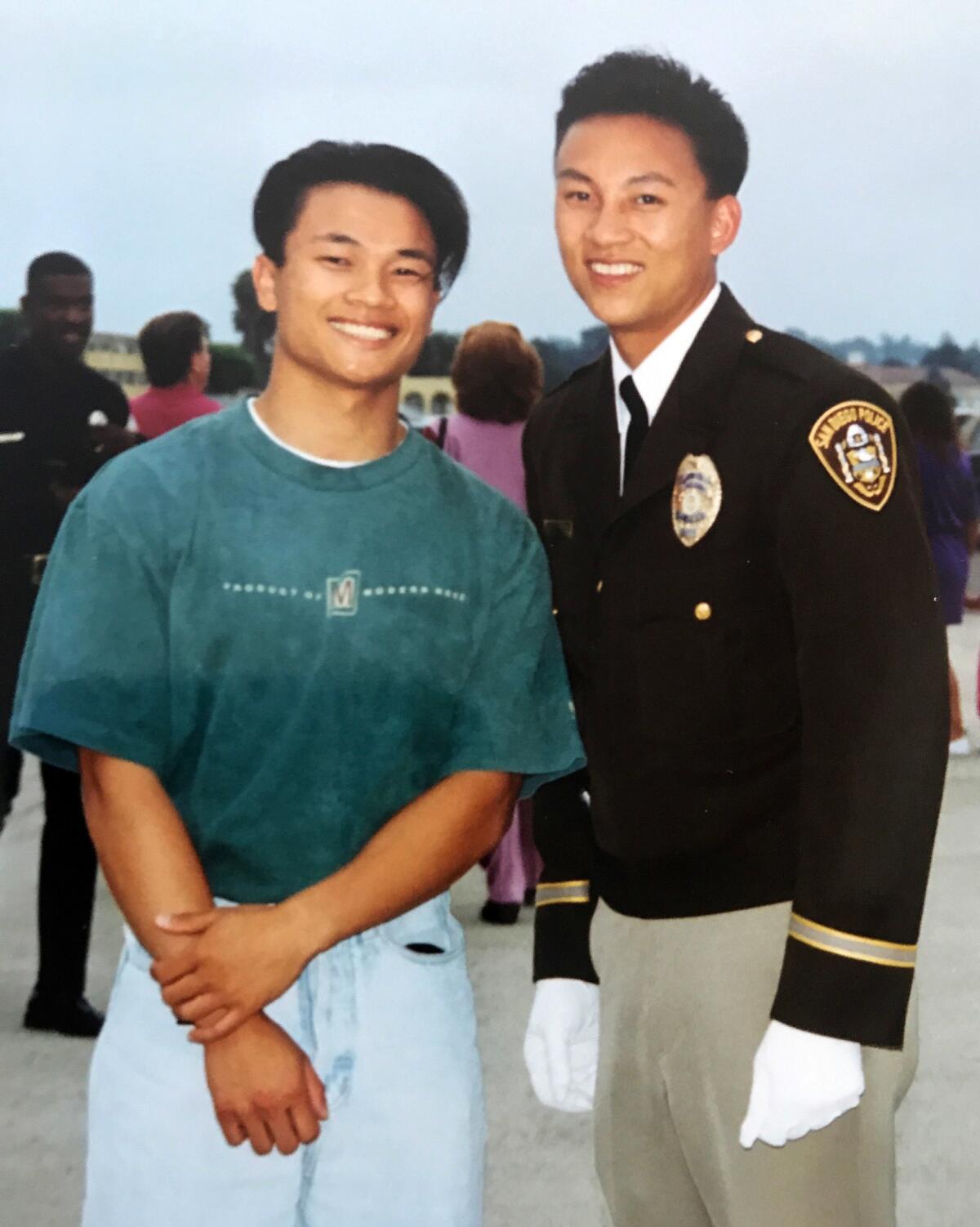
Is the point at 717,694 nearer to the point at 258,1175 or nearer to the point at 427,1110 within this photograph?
the point at 427,1110

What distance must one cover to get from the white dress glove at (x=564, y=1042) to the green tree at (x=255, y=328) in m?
0.65

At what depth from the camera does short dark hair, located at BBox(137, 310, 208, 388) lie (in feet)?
5.72

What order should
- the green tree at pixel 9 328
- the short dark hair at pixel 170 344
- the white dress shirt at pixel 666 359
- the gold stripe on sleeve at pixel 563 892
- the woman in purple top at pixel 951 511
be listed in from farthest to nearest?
the woman in purple top at pixel 951 511, the green tree at pixel 9 328, the short dark hair at pixel 170 344, the gold stripe on sleeve at pixel 563 892, the white dress shirt at pixel 666 359

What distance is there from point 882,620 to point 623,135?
47cm

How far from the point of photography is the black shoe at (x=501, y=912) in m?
3.25

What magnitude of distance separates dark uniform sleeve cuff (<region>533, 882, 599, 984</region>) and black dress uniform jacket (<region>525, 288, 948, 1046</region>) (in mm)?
92

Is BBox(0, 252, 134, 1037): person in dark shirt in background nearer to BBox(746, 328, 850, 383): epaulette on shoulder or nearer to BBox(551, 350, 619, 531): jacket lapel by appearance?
BBox(551, 350, 619, 531): jacket lapel

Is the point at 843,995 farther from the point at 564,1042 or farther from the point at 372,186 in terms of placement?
the point at 372,186

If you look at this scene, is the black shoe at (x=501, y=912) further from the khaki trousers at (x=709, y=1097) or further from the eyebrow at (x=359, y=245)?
the eyebrow at (x=359, y=245)

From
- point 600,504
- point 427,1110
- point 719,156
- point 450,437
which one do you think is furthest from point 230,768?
point 450,437

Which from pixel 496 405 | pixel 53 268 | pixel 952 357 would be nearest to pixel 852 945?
pixel 952 357

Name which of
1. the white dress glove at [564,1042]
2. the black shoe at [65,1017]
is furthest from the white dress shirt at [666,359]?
the black shoe at [65,1017]

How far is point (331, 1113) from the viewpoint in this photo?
1.29 metres

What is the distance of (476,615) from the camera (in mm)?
1344
